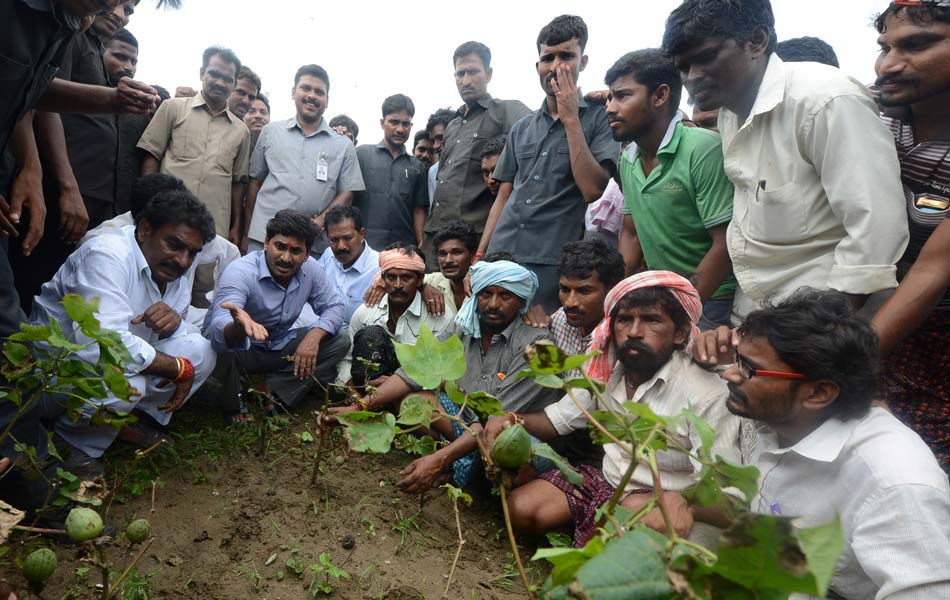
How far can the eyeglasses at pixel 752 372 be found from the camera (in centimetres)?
178

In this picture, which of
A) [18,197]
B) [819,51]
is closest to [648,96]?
[819,51]

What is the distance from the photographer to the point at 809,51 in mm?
2998

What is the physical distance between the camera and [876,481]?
59.7 inches

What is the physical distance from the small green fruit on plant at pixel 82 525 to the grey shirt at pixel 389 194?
4.49 m

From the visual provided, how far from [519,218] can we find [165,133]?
114 inches

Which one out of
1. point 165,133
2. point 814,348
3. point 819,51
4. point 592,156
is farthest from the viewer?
point 165,133

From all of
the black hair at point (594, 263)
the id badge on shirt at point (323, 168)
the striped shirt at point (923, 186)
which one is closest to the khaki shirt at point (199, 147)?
the id badge on shirt at point (323, 168)

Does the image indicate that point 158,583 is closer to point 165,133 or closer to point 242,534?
point 242,534

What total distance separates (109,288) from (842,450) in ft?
10.1

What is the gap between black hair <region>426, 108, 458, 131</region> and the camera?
6039 millimetres

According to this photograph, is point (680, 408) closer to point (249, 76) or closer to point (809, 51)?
point (809, 51)

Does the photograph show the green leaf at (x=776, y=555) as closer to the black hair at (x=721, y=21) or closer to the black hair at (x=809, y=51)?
the black hair at (x=721, y=21)

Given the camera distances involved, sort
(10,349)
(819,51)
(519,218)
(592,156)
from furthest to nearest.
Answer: (519,218)
(592,156)
(819,51)
(10,349)

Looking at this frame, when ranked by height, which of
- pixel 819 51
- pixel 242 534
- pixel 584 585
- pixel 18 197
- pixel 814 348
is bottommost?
pixel 242 534
